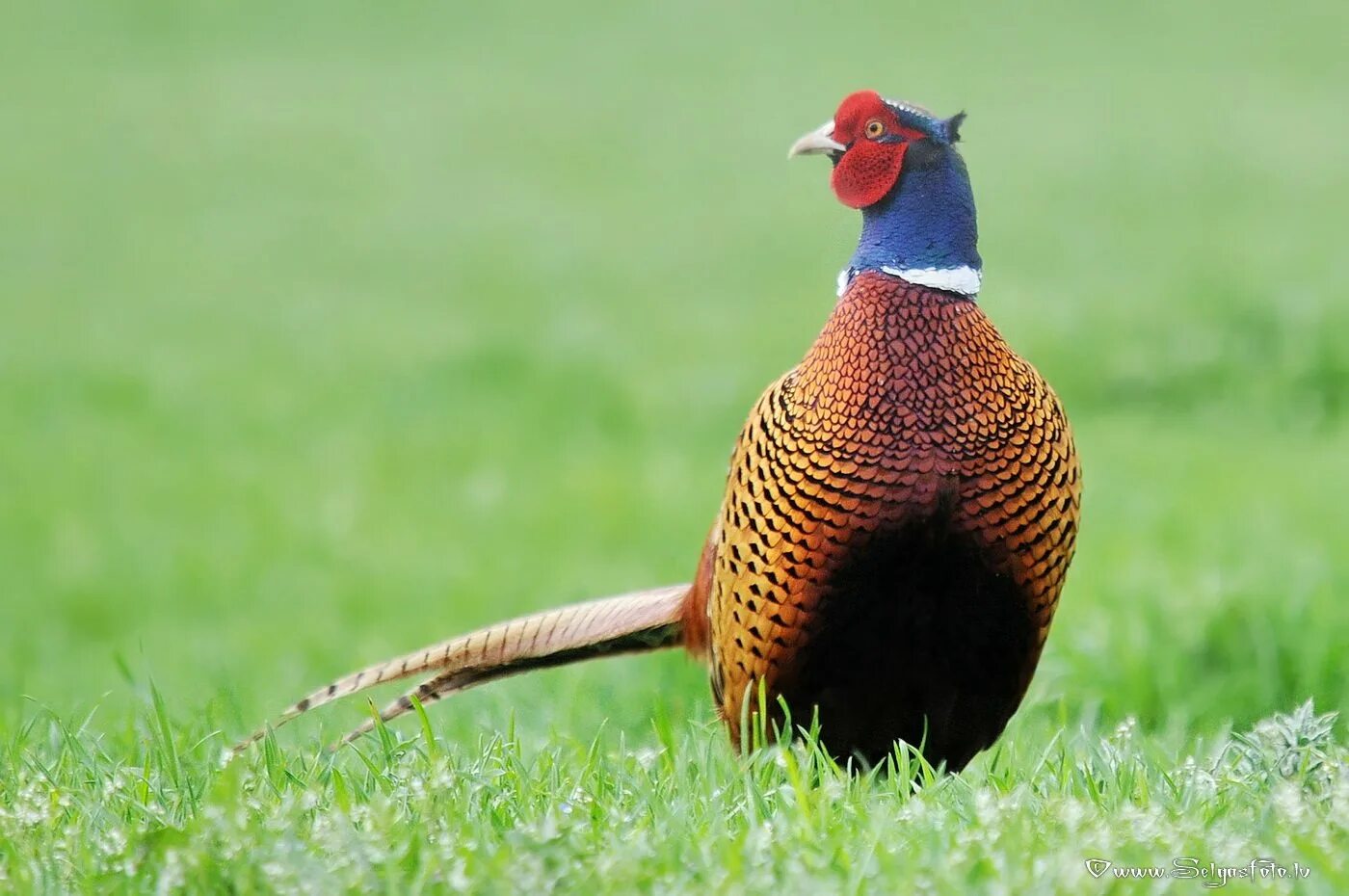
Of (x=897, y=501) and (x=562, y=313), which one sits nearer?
(x=897, y=501)

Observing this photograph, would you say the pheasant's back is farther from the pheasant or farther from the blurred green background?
the blurred green background

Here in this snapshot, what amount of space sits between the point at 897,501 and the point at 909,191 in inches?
21.5

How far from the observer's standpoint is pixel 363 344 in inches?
367

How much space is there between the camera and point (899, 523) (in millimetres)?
2803

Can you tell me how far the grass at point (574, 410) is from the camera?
2465mm

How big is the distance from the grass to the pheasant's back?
0.19 m

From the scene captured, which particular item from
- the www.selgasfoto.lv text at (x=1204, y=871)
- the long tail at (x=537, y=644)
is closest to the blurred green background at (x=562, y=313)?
the long tail at (x=537, y=644)

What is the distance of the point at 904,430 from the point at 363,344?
6.80 meters

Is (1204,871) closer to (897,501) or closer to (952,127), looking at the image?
(897,501)

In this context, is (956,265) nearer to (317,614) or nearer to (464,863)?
(464,863)

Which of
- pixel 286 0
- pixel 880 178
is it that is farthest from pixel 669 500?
pixel 286 0

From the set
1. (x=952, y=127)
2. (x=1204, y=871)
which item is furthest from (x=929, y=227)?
(x=1204, y=871)

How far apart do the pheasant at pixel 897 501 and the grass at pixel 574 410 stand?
0.19m

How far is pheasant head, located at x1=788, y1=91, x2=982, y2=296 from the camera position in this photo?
2.97m
